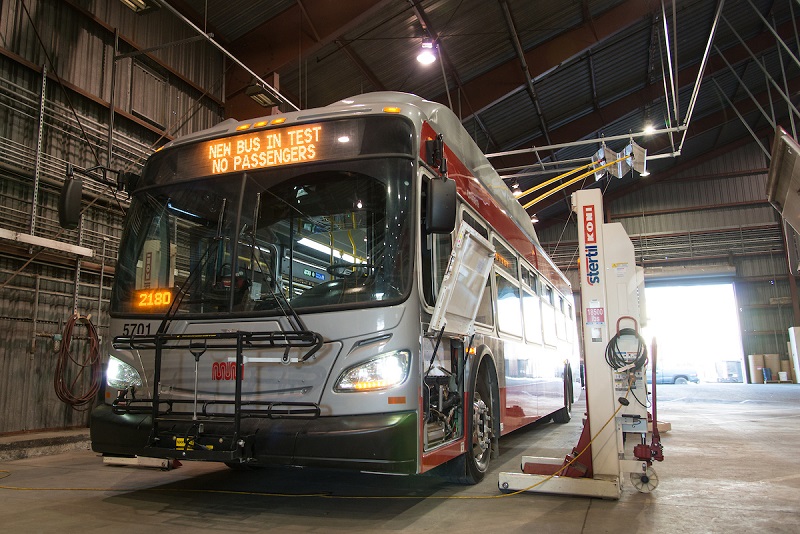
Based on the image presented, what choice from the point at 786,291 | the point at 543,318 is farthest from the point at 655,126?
the point at 543,318

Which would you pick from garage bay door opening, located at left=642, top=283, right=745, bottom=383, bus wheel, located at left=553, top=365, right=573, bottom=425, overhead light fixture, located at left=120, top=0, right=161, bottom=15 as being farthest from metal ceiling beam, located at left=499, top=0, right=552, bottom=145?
garage bay door opening, located at left=642, top=283, right=745, bottom=383

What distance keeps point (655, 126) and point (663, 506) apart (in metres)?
21.4

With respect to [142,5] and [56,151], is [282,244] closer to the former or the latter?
[142,5]

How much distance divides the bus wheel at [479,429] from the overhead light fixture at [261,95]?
7523 mm

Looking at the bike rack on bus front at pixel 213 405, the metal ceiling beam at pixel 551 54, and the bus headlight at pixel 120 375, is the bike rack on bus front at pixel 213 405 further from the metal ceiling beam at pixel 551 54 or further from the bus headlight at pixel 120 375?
the metal ceiling beam at pixel 551 54

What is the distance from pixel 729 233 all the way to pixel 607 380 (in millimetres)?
27525

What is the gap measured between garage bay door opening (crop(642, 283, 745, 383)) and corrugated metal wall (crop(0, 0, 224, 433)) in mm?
25488

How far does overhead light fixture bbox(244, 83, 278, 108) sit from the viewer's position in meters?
10.8

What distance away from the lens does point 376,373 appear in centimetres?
377

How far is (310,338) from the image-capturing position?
379 cm

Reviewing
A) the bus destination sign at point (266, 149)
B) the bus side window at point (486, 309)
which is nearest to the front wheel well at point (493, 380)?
the bus side window at point (486, 309)

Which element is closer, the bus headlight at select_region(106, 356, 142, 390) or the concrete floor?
the concrete floor

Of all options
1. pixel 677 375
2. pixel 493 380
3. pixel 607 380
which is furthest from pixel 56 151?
pixel 677 375

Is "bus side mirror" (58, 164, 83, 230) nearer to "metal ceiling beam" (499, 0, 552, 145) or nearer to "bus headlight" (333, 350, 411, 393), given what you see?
"bus headlight" (333, 350, 411, 393)
